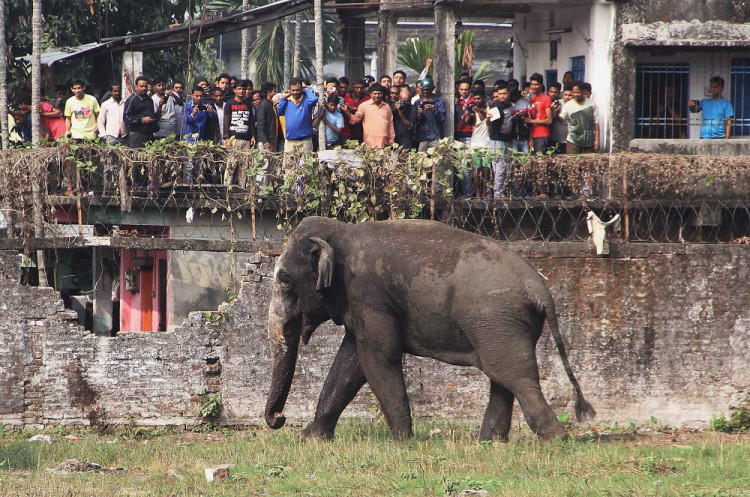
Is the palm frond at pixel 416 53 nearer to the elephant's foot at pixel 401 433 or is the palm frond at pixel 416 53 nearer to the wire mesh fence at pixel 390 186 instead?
the wire mesh fence at pixel 390 186

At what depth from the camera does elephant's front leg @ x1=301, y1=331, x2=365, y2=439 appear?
39.4 ft

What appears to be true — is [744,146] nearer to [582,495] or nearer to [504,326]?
[504,326]

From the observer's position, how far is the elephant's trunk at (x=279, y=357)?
1211 centimetres

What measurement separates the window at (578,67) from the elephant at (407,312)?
24.3 ft

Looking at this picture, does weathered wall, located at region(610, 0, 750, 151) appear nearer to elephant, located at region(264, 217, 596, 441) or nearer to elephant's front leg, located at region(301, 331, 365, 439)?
elephant, located at region(264, 217, 596, 441)

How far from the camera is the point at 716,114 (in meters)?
17.0

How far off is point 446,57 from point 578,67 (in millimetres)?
3282

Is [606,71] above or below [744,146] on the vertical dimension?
above

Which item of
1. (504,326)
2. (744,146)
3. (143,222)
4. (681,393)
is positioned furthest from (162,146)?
(744,146)

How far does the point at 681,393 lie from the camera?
13812mm

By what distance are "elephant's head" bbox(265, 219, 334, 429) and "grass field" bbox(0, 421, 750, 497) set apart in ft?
2.15

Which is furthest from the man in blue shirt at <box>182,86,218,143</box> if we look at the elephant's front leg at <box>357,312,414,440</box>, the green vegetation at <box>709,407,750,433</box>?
the green vegetation at <box>709,407,750,433</box>

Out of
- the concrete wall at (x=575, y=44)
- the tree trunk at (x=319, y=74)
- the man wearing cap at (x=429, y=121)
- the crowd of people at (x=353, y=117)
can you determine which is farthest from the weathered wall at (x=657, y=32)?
the tree trunk at (x=319, y=74)

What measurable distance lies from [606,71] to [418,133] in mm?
2980
